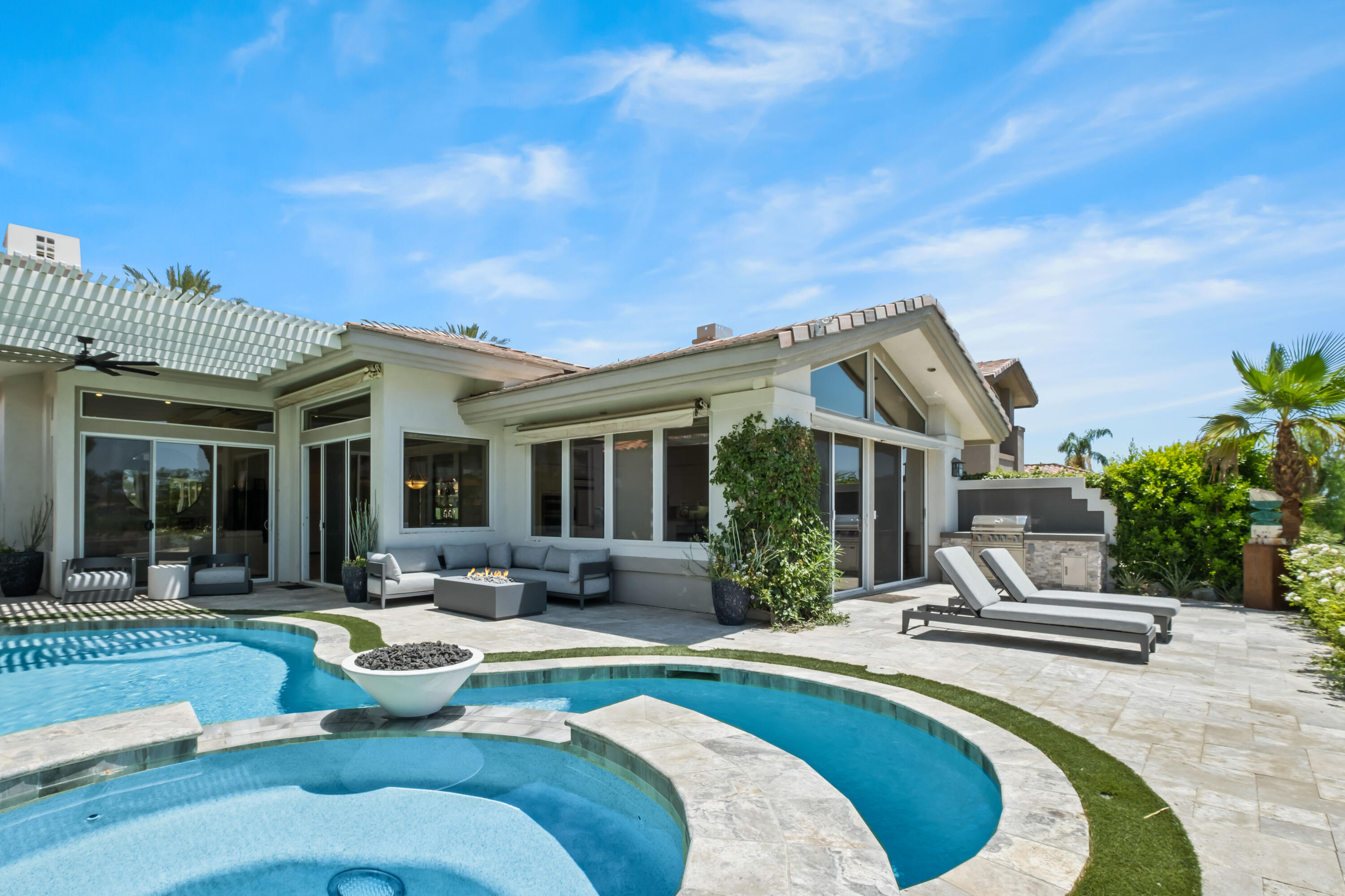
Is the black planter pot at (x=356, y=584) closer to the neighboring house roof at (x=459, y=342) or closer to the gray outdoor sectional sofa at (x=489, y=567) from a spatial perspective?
the gray outdoor sectional sofa at (x=489, y=567)

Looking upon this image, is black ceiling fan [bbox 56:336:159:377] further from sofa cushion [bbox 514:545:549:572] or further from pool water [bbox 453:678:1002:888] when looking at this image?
pool water [bbox 453:678:1002:888]

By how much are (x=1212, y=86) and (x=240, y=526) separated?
1553 cm

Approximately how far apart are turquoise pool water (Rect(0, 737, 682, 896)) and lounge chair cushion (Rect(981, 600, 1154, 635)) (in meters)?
4.79

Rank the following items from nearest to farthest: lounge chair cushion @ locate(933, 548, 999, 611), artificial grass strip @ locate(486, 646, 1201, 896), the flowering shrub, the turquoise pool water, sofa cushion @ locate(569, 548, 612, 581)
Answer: artificial grass strip @ locate(486, 646, 1201, 896), the turquoise pool water, the flowering shrub, lounge chair cushion @ locate(933, 548, 999, 611), sofa cushion @ locate(569, 548, 612, 581)

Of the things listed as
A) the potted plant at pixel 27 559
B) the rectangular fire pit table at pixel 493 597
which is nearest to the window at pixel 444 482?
the rectangular fire pit table at pixel 493 597

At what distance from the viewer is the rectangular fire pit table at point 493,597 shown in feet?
28.5

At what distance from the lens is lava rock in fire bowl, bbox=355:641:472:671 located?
4.50m

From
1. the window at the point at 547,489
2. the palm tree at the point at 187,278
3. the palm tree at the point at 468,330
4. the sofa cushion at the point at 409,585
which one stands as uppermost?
the palm tree at the point at 187,278

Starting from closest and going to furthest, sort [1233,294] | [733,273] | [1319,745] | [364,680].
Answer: [1319,745] → [364,680] → [1233,294] → [733,273]

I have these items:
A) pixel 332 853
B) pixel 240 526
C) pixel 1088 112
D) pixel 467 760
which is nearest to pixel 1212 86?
pixel 1088 112

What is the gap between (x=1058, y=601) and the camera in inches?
299

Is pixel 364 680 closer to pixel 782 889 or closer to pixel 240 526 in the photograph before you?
pixel 782 889

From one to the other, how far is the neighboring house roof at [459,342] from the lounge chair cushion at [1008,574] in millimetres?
5785

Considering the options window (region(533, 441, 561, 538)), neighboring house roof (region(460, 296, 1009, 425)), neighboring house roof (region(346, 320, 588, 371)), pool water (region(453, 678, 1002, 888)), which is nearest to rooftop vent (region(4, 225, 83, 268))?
neighboring house roof (region(346, 320, 588, 371))
